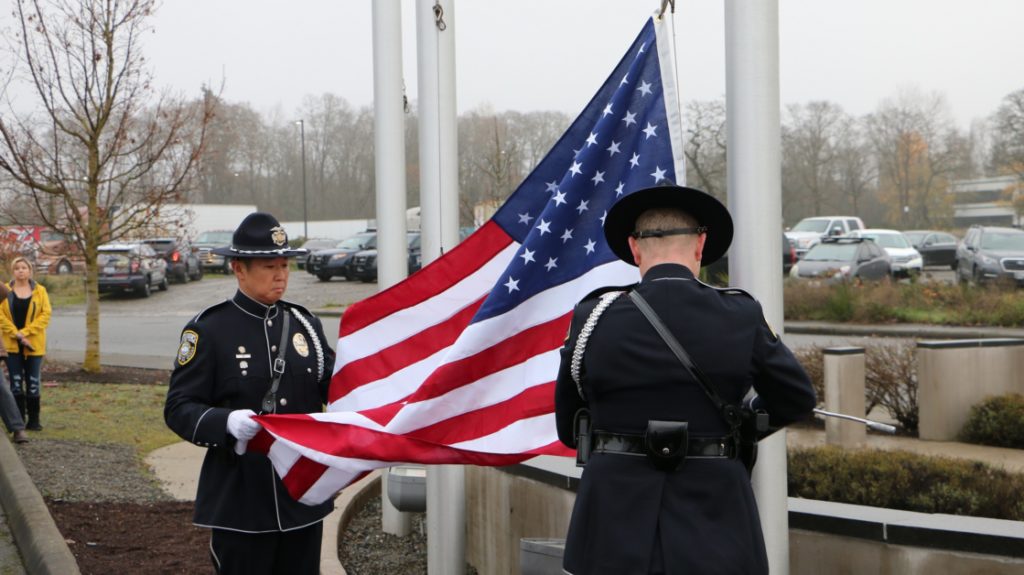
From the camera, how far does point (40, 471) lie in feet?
32.9

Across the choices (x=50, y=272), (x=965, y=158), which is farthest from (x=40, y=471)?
(x=965, y=158)

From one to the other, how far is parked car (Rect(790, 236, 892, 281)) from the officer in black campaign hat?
2631cm

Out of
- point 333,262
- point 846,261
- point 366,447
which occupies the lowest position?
point 366,447

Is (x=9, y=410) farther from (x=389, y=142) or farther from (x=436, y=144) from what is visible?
(x=436, y=144)

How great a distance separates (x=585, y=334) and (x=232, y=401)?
173 centimetres

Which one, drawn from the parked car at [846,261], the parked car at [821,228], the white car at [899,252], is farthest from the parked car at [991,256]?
the parked car at [821,228]

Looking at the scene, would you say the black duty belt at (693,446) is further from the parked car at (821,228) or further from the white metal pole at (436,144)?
the parked car at (821,228)

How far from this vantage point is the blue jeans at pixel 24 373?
12492 mm

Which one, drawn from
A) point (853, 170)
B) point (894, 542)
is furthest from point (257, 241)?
point (853, 170)

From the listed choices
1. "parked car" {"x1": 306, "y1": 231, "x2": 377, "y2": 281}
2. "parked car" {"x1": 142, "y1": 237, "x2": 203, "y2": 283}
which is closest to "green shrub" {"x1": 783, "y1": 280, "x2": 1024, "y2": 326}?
"parked car" {"x1": 306, "y1": 231, "x2": 377, "y2": 281}

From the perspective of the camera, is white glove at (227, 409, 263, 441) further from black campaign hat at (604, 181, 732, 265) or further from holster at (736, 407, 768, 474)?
holster at (736, 407, 768, 474)

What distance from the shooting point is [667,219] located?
133 inches

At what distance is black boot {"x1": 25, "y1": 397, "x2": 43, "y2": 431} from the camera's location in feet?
40.8

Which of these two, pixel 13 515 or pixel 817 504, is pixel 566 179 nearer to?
pixel 817 504
